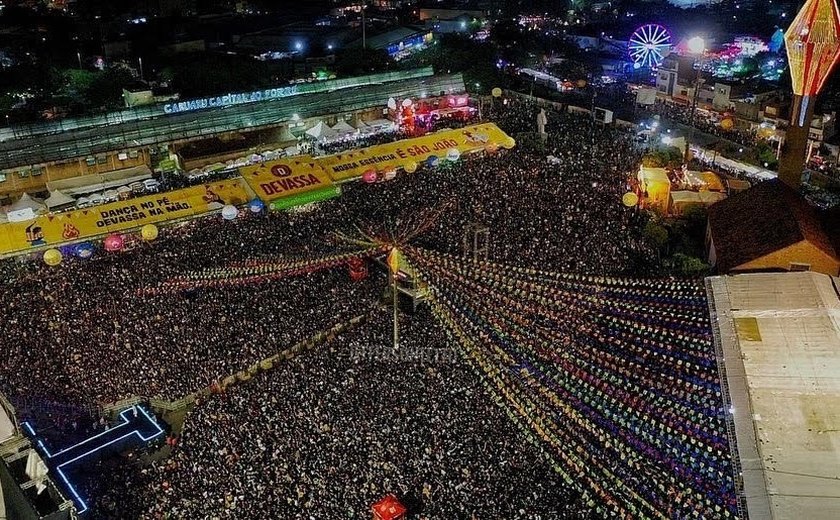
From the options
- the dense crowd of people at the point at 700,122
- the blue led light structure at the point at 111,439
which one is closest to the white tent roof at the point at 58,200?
the blue led light structure at the point at 111,439

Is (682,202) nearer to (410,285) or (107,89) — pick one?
(410,285)

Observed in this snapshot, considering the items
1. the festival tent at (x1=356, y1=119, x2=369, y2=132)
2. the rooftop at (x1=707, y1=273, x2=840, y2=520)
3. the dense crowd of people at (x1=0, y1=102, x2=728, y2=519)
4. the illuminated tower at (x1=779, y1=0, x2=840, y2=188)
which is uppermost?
the illuminated tower at (x1=779, y1=0, x2=840, y2=188)

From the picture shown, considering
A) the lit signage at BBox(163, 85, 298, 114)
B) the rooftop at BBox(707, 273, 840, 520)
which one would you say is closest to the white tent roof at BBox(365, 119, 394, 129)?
the lit signage at BBox(163, 85, 298, 114)

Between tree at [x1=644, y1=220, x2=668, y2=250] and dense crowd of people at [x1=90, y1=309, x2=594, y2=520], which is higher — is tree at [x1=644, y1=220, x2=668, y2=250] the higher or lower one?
the higher one

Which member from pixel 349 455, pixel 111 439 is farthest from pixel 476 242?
pixel 111 439

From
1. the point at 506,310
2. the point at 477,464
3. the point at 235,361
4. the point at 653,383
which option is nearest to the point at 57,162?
the point at 235,361

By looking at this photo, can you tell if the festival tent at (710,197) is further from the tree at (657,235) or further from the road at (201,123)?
the road at (201,123)

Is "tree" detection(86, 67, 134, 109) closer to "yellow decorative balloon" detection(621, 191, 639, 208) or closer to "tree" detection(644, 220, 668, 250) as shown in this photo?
"yellow decorative balloon" detection(621, 191, 639, 208)

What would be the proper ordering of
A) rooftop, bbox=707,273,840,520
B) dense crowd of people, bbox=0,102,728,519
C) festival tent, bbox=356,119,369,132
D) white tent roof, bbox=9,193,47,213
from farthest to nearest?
festival tent, bbox=356,119,369,132, white tent roof, bbox=9,193,47,213, dense crowd of people, bbox=0,102,728,519, rooftop, bbox=707,273,840,520
